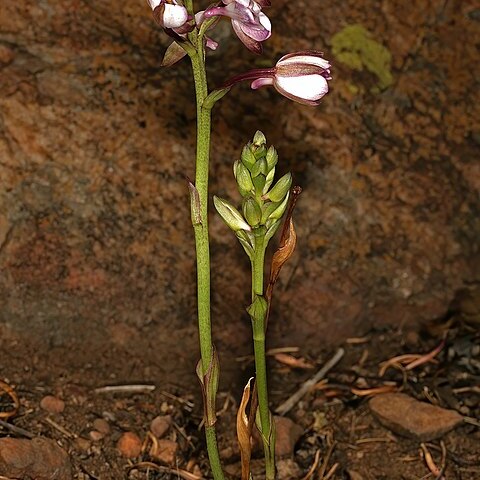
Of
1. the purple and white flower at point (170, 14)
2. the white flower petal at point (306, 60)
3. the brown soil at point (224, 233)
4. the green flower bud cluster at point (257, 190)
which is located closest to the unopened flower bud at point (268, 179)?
the green flower bud cluster at point (257, 190)

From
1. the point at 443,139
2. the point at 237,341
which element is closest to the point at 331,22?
the point at 443,139

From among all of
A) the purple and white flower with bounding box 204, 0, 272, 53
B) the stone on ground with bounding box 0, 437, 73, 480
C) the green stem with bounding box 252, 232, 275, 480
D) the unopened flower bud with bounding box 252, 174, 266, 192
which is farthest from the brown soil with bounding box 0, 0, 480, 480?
the purple and white flower with bounding box 204, 0, 272, 53

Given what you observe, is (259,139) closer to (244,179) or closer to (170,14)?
(244,179)

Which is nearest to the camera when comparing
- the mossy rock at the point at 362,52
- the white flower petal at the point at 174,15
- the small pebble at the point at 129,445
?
the white flower petal at the point at 174,15

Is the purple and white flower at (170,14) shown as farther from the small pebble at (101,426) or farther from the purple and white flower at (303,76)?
the small pebble at (101,426)

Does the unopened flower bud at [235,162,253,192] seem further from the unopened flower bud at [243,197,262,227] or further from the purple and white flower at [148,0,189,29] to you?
the purple and white flower at [148,0,189,29]

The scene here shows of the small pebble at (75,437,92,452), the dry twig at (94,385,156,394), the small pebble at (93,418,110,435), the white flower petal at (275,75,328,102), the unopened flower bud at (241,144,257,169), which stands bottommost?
the small pebble at (75,437,92,452)
